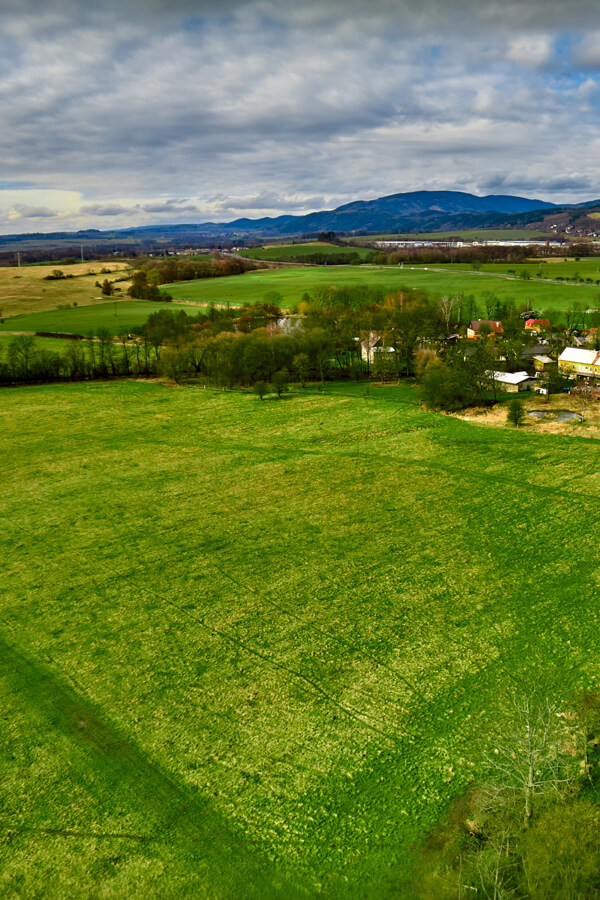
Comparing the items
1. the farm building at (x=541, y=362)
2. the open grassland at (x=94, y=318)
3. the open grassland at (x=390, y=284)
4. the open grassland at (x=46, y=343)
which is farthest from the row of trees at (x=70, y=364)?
the farm building at (x=541, y=362)

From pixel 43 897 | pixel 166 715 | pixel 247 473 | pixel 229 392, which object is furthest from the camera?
pixel 229 392

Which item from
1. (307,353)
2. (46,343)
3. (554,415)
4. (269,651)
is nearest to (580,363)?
(554,415)

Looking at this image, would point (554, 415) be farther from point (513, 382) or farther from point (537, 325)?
point (537, 325)

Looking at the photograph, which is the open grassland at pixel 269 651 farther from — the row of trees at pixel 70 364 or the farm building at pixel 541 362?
the row of trees at pixel 70 364

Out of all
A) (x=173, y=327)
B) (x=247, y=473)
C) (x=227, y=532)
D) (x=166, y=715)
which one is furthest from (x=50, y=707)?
(x=173, y=327)

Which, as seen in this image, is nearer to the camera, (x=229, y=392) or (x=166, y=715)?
(x=166, y=715)

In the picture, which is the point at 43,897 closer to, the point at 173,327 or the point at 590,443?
A: the point at 590,443
